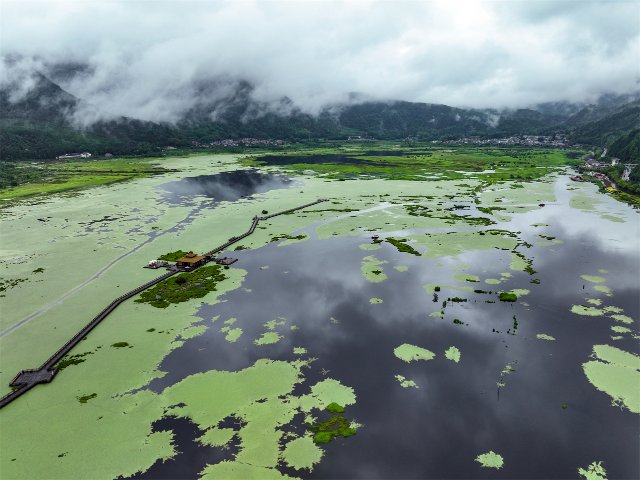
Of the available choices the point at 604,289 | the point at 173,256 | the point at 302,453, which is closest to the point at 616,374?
the point at 604,289

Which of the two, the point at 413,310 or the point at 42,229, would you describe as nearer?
the point at 413,310

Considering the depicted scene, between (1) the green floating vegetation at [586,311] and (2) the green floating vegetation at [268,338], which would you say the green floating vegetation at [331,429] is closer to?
(2) the green floating vegetation at [268,338]

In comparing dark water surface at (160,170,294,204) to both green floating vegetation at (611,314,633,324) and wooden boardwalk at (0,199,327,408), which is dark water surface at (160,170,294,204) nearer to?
wooden boardwalk at (0,199,327,408)

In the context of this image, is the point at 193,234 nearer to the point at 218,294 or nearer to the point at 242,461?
the point at 218,294

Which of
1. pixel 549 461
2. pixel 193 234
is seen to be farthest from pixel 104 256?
pixel 549 461

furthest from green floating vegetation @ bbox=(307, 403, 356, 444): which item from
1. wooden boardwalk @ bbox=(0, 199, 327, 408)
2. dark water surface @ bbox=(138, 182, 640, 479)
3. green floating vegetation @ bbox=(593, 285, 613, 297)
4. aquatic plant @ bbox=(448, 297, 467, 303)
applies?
green floating vegetation @ bbox=(593, 285, 613, 297)

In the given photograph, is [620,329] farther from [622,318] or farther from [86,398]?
[86,398]

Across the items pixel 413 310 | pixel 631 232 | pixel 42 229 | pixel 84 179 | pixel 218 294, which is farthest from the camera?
pixel 84 179
